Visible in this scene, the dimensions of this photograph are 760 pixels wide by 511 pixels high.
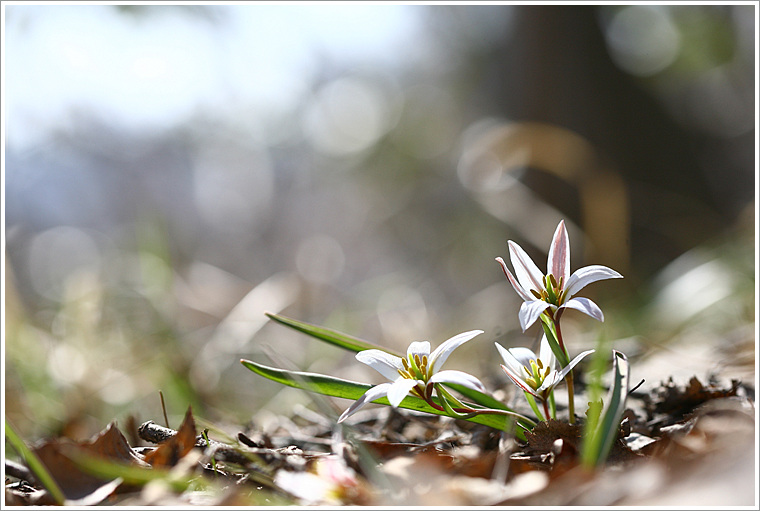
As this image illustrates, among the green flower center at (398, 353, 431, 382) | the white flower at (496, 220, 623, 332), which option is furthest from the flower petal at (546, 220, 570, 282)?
the green flower center at (398, 353, 431, 382)

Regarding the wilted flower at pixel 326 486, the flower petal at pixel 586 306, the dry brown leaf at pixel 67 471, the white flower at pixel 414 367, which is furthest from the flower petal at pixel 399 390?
the dry brown leaf at pixel 67 471

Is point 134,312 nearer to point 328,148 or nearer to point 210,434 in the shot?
point 210,434

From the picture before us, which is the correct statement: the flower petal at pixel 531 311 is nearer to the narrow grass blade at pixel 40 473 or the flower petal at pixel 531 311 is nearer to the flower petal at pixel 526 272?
the flower petal at pixel 526 272

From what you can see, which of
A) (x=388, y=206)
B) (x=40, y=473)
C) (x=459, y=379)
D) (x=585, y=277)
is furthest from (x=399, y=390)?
(x=388, y=206)

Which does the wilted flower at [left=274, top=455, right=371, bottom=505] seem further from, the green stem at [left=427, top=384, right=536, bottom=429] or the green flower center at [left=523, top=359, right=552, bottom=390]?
the green flower center at [left=523, top=359, right=552, bottom=390]

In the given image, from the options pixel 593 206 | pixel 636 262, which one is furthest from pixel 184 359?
pixel 636 262

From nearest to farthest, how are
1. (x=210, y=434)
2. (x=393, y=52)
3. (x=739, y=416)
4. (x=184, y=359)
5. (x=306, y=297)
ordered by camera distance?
(x=739, y=416)
(x=210, y=434)
(x=184, y=359)
(x=306, y=297)
(x=393, y=52)
